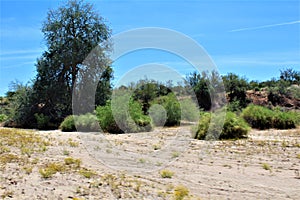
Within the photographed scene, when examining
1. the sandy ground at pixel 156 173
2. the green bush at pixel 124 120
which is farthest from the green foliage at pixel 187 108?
the sandy ground at pixel 156 173

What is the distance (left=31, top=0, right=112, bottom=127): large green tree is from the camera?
2142 cm

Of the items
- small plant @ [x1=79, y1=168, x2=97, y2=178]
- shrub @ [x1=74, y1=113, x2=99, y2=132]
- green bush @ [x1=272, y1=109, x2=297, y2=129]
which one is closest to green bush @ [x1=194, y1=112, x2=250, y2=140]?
green bush @ [x1=272, y1=109, x2=297, y2=129]

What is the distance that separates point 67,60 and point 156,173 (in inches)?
635

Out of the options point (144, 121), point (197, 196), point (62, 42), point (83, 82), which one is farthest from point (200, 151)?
point (62, 42)

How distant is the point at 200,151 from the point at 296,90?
82.6ft

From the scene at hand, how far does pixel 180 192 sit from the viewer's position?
4.97m

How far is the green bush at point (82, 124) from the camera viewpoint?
51.6ft

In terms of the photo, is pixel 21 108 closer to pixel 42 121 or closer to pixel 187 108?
pixel 42 121

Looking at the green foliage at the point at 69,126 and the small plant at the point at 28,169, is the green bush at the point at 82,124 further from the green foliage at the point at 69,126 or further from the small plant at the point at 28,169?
the small plant at the point at 28,169

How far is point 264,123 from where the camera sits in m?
16.5

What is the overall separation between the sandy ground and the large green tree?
11769 millimetres

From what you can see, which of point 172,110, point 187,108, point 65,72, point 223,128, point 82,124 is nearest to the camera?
point 223,128

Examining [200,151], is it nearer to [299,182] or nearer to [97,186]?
[299,182]

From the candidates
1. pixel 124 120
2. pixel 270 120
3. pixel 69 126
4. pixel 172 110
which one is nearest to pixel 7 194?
pixel 124 120
